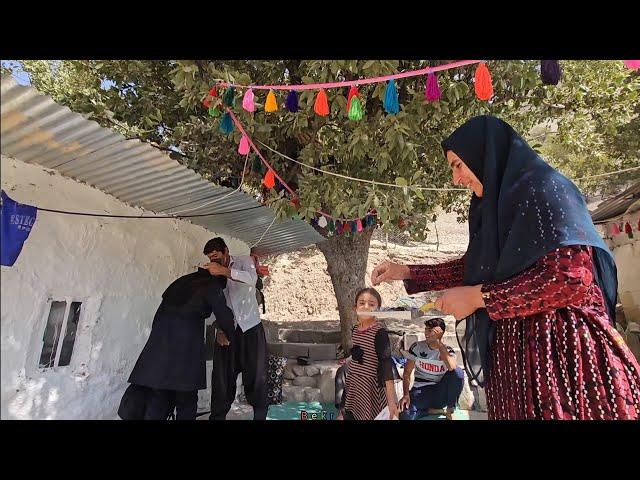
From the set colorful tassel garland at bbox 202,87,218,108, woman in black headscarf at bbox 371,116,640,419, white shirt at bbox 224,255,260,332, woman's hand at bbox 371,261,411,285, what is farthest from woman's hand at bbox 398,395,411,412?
colorful tassel garland at bbox 202,87,218,108

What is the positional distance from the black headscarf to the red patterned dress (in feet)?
0.18

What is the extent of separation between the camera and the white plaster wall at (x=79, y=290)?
2.58 m

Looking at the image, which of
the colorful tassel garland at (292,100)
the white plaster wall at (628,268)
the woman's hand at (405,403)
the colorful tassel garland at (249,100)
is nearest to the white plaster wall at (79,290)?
the colorful tassel garland at (249,100)

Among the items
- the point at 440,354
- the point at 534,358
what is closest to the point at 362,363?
the point at 440,354

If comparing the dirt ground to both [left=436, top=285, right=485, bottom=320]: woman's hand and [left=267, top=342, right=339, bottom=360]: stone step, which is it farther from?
[left=436, top=285, right=485, bottom=320]: woman's hand

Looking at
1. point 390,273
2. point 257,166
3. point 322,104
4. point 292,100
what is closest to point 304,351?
point 257,166

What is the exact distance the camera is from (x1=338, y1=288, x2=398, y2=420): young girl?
126 inches

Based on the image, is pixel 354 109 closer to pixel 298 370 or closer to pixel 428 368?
pixel 428 368

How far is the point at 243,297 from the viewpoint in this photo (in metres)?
4.17

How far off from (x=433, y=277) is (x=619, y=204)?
272 inches

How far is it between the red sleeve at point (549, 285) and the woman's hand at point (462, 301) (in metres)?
0.06

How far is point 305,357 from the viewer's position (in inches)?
301

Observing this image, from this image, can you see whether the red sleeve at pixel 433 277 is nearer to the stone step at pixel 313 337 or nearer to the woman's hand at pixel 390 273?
the woman's hand at pixel 390 273

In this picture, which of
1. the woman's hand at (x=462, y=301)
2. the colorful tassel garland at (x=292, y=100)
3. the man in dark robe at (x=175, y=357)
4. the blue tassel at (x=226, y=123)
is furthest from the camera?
the blue tassel at (x=226, y=123)
